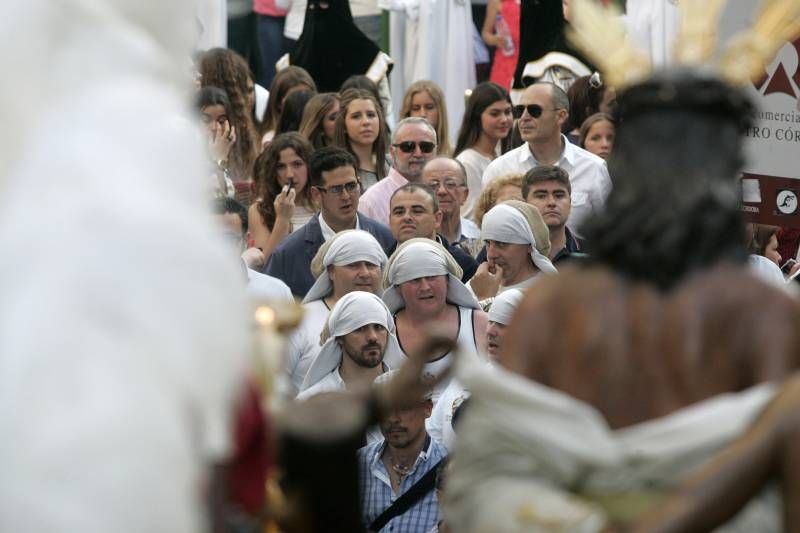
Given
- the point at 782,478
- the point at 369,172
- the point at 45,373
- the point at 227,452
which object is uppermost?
the point at 45,373

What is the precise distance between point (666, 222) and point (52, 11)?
1.50m

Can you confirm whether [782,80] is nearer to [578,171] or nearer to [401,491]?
[578,171]

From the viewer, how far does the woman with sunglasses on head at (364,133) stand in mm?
12570

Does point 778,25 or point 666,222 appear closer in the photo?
point 666,222

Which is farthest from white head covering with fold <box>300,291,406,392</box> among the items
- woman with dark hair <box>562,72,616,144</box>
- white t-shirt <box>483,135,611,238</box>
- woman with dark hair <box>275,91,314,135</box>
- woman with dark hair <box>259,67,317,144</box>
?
woman with dark hair <box>562,72,616,144</box>

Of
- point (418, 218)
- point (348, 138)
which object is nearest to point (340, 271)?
point (418, 218)

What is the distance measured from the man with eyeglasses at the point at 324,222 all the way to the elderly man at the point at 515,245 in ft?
2.94

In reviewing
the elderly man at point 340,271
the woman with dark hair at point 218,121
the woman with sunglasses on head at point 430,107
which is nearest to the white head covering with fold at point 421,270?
the elderly man at point 340,271

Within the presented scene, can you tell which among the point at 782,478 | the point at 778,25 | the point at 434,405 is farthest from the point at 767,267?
the point at 782,478

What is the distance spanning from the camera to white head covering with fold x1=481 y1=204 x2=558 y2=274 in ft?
33.3

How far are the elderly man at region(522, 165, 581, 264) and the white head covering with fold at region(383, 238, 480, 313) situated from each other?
4.01 feet

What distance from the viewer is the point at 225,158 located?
12.3 m

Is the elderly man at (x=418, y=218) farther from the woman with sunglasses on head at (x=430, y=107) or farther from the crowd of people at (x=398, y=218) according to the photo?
the woman with sunglasses on head at (x=430, y=107)

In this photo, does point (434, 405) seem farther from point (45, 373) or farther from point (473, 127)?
point (45, 373)
